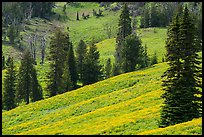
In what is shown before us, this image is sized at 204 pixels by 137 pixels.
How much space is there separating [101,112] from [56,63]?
41.7 meters

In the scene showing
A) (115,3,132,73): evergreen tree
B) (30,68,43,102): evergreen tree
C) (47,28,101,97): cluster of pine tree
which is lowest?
(30,68,43,102): evergreen tree

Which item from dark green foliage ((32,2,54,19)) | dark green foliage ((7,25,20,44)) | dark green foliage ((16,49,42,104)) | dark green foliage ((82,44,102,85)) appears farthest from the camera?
dark green foliage ((32,2,54,19))

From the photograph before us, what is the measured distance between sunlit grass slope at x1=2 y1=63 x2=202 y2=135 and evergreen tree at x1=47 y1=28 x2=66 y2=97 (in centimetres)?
1793

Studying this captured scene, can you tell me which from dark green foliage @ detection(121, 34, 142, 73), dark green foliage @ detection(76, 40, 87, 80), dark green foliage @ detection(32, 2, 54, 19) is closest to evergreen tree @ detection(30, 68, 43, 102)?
dark green foliage @ detection(76, 40, 87, 80)

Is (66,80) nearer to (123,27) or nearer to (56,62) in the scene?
(56,62)

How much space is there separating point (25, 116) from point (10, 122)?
109 inches

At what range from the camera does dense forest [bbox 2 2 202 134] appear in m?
33.6

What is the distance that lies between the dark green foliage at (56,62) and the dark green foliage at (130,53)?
47.5 ft

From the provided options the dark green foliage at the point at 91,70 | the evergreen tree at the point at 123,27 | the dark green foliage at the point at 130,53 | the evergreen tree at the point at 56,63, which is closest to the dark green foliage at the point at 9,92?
the evergreen tree at the point at 56,63

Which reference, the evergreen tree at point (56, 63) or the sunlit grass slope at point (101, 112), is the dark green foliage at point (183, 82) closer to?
the sunlit grass slope at point (101, 112)

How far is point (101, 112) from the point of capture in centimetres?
4819

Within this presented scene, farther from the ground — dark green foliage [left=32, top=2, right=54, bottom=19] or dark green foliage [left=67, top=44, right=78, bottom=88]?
dark green foliage [left=32, top=2, right=54, bottom=19]

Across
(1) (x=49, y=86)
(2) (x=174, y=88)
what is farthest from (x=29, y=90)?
(2) (x=174, y=88)

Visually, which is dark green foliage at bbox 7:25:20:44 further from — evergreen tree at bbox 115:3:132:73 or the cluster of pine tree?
evergreen tree at bbox 115:3:132:73
